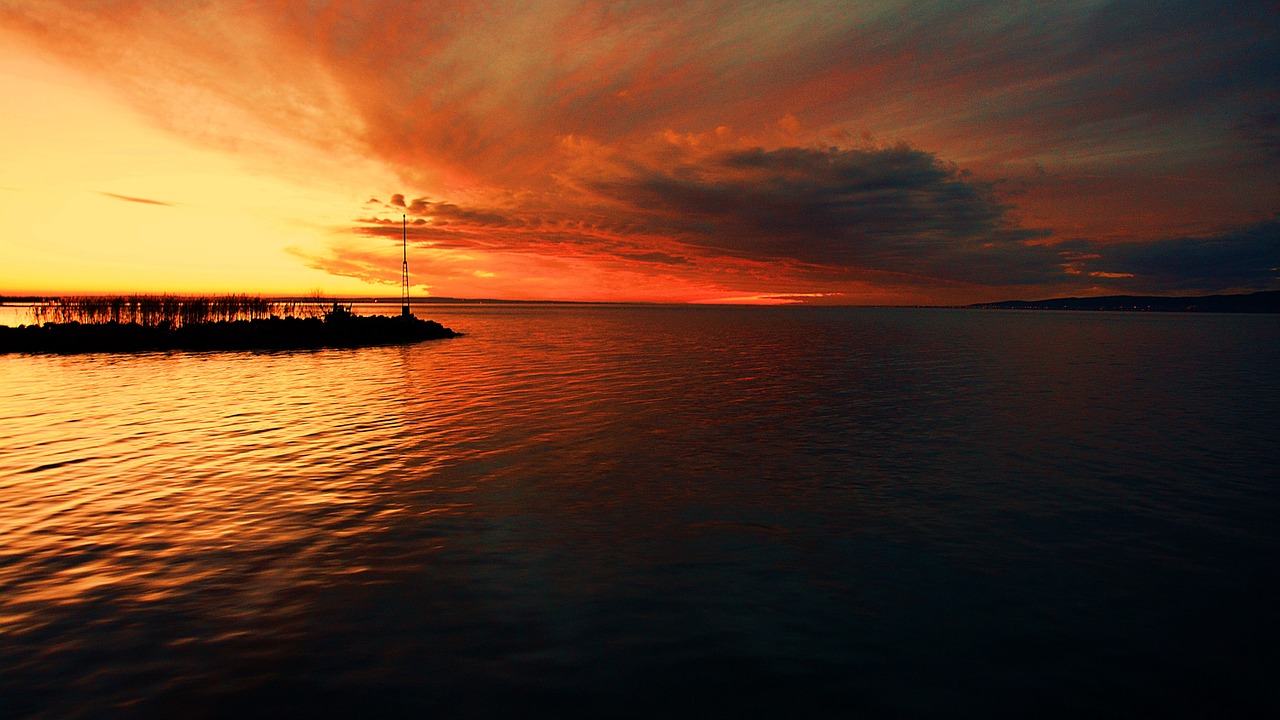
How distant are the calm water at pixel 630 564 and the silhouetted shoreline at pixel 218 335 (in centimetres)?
3865

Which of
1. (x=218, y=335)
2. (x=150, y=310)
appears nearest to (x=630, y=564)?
(x=218, y=335)

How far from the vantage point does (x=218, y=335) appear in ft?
197

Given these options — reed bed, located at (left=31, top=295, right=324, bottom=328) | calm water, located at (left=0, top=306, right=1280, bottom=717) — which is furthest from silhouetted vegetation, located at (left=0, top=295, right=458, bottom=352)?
calm water, located at (left=0, top=306, right=1280, bottom=717)

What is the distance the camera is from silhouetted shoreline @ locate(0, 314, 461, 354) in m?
53.5

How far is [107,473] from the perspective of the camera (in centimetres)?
1580

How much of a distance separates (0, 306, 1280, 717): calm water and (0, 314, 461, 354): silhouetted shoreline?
3865 cm

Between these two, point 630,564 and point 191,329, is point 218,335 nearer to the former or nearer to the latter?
point 191,329

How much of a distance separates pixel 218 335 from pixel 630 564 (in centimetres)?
6499

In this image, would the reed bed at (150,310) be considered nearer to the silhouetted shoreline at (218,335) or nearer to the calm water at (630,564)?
the silhouetted shoreline at (218,335)

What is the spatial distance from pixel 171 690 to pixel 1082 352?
73.7 meters

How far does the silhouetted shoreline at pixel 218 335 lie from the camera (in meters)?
53.5

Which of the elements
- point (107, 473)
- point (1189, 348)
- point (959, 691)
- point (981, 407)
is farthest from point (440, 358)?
point (1189, 348)

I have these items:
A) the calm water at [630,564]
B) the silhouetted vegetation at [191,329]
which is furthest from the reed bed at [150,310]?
the calm water at [630,564]

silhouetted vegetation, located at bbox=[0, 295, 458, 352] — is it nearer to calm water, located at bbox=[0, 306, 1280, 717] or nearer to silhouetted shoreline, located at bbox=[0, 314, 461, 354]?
silhouetted shoreline, located at bbox=[0, 314, 461, 354]
